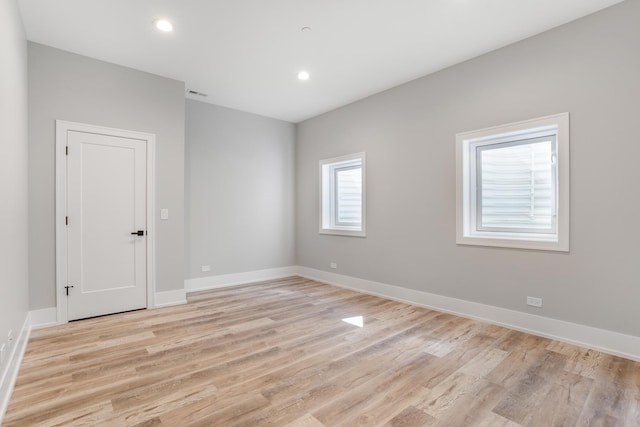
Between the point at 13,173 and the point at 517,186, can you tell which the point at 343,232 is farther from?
the point at 13,173

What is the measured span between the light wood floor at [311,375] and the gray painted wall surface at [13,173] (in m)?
0.48

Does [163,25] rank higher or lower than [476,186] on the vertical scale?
higher

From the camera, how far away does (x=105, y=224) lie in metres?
3.61

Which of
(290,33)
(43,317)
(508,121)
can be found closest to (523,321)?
(508,121)

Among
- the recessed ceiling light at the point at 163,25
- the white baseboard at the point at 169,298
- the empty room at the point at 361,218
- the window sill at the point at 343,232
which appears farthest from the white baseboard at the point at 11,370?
the window sill at the point at 343,232

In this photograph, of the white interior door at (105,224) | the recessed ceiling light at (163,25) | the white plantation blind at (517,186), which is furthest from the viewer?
the white interior door at (105,224)

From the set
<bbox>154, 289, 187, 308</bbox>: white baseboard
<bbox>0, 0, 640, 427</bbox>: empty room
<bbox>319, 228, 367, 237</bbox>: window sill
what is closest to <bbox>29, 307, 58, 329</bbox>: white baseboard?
<bbox>0, 0, 640, 427</bbox>: empty room

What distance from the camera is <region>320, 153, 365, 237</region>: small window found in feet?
16.7

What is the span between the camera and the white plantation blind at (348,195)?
17.1ft

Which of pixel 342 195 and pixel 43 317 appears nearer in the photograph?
pixel 43 317

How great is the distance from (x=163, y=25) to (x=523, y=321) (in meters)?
4.57

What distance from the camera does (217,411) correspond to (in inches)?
73.2

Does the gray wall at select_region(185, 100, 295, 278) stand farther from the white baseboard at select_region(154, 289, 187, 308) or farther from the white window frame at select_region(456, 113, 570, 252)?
the white window frame at select_region(456, 113, 570, 252)

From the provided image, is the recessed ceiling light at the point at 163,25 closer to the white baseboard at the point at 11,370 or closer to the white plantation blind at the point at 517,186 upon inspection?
the white baseboard at the point at 11,370
